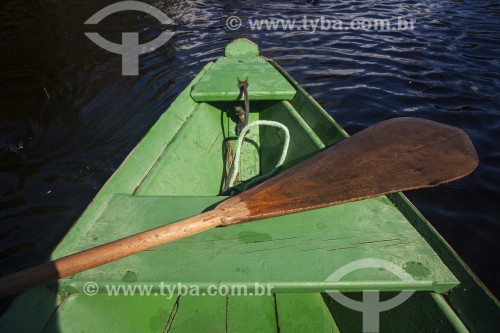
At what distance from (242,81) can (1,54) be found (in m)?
8.38

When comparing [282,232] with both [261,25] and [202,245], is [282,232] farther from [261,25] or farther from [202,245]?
[261,25]

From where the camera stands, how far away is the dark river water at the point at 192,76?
3045 millimetres

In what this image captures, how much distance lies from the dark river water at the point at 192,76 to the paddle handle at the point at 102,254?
1979 millimetres

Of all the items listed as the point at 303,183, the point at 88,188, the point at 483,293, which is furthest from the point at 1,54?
the point at 483,293

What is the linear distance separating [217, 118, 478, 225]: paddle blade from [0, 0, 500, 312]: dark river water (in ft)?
4.41

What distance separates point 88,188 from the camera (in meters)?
3.49

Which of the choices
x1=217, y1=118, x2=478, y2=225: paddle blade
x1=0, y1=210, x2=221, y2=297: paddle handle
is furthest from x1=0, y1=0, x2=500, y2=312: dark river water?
x1=0, y1=210, x2=221, y2=297: paddle handle
